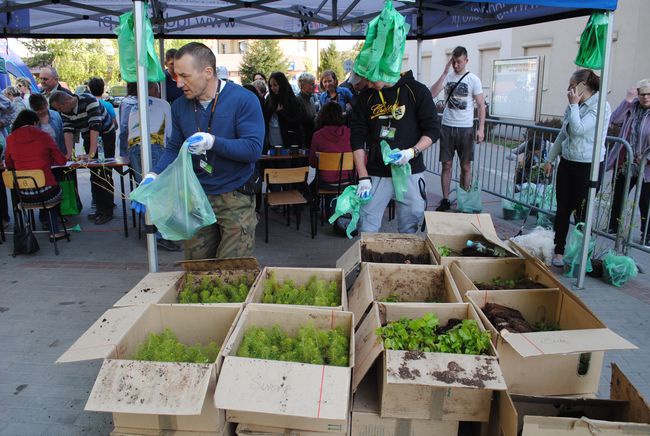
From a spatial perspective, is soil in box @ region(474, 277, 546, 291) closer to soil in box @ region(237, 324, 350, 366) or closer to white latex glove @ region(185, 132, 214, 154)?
soil in box @ region(237, 324, 350, 366)

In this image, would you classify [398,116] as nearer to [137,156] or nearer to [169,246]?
[169,246]

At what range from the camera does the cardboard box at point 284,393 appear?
205cm

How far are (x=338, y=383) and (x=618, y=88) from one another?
42.2 feet

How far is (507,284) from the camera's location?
3.52 meters

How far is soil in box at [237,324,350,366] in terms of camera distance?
7.93 feet

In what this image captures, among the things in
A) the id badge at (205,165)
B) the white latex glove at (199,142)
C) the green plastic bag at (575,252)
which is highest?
the white latex glove at (199,142)

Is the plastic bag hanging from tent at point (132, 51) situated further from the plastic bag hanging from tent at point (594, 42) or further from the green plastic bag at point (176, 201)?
the plastic bag hanging from tent at point (594, 42)

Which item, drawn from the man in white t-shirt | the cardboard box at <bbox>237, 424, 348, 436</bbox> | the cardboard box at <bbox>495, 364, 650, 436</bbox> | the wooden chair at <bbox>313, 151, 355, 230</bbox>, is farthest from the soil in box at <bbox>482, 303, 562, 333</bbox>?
the man in white t-shirt

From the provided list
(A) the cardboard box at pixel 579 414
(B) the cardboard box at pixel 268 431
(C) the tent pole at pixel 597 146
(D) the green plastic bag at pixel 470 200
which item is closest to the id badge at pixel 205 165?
(B) the cardboard box at pixel 268 431

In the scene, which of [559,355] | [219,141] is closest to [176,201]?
[219,141]

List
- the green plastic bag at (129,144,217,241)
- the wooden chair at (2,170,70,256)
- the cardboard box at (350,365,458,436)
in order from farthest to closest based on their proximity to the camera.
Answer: the wooden chair at (2,170,70,256) < the green plastic bag at (129,144,217,241) < the cardboard box at (350,365,458,436)

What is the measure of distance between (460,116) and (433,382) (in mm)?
5196

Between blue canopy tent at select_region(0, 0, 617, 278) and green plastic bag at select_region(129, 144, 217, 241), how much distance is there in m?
3.30

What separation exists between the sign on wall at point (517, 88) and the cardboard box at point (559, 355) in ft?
43.1
